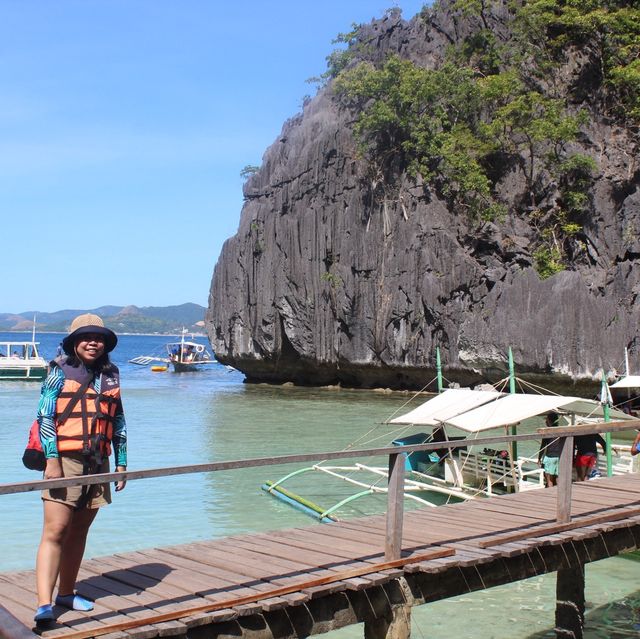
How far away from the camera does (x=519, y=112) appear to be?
132ft

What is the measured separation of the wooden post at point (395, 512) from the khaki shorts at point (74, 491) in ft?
6.95

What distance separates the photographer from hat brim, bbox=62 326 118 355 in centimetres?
523

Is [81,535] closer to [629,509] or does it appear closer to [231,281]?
[629,509]

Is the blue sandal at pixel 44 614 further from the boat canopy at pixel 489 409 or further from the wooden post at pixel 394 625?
the boat canopy at pixel 489 409

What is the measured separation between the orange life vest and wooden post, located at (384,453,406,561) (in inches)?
86.0

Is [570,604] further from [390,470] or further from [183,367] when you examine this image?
[183,367]

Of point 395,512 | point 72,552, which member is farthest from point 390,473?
point 72,552

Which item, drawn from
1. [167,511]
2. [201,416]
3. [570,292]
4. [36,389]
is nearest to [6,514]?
[167,511]

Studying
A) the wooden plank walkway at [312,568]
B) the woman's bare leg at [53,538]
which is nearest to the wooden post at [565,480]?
the wooden plank walkway at [312,568]

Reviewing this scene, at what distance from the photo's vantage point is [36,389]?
49656 mm

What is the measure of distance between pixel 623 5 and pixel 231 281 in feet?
85.8

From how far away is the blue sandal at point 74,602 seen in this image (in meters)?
5.13

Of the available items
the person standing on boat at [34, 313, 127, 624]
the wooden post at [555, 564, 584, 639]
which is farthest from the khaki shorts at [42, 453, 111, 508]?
the wooden post at [555, 564, 584, 639]

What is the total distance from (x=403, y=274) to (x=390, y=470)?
1424 inches
